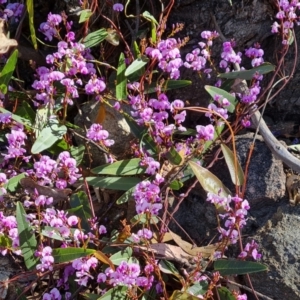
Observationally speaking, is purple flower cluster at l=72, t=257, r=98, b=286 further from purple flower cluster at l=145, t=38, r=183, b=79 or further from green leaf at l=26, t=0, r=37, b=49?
green leaf at l=26, t=0, r=37, b=49

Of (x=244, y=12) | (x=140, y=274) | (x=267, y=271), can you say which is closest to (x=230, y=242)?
(x=267, y=271)

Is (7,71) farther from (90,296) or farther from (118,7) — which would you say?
(90,296)

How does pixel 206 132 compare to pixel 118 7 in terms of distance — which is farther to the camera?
pixel 118 7

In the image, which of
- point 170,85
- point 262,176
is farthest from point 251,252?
point 170,85

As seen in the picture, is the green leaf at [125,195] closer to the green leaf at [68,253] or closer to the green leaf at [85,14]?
the green leaf at [68,253]

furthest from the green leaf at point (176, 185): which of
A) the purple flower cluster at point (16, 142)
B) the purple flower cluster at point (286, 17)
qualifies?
the purple flower cluster at point (286, 17)

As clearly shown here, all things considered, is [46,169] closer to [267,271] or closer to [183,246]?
[183,246]

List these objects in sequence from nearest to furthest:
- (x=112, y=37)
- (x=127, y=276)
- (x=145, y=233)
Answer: (x=127, y=276), (x=145, y=233), (x=112, y=37)
